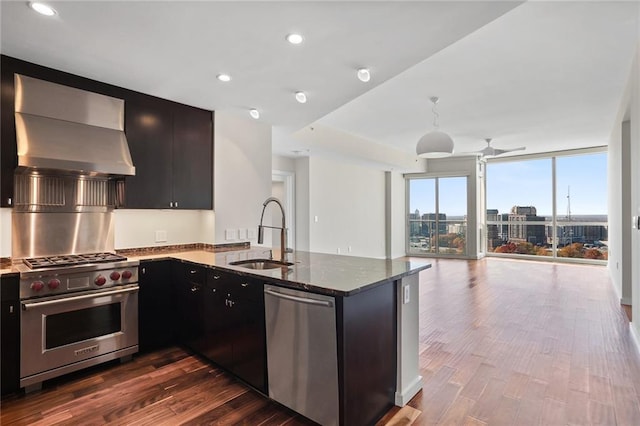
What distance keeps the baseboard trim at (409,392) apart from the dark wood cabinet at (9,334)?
264 centimetres

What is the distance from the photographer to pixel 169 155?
346 cm

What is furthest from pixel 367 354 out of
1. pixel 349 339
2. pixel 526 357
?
pixel 526 357

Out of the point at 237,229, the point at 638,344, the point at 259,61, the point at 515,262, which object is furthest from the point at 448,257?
the point at 259,61

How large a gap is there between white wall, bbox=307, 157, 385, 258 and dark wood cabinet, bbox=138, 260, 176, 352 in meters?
3.64

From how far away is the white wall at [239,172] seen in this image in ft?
12.6

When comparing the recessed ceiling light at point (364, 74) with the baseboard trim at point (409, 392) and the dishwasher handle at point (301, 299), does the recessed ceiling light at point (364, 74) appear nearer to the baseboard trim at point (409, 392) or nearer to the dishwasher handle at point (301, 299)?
the dishwasher handle at point (301, 299)

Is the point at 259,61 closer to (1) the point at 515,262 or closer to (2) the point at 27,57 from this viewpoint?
(2) the point at 27,57

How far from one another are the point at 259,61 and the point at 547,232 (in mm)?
8555

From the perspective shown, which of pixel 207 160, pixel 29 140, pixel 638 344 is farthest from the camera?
pixel 207 160

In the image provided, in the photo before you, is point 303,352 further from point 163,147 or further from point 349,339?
point 163,147

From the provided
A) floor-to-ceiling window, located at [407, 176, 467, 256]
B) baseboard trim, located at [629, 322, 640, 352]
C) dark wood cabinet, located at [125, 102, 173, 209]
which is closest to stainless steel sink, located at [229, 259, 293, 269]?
dark wood cabinet, located at [125, 102, 173, 209]

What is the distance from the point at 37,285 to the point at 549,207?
9687 millimetres

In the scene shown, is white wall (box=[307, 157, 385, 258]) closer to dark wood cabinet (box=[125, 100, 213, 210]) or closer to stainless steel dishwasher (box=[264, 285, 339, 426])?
dark wood cabinet (box=[125, 100, 213, 210])

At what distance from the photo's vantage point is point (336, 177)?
729 centimetres
